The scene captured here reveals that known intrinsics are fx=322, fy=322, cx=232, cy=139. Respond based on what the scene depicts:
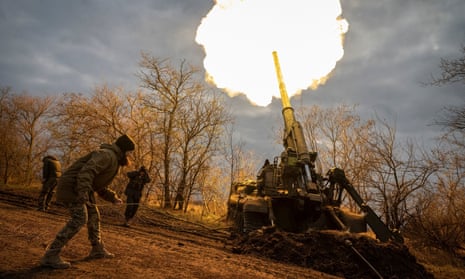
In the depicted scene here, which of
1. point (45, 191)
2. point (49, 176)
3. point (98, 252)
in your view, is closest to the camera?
point (98, 252)

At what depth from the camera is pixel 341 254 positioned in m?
8.06

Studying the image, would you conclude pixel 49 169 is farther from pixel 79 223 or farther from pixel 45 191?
pixel 79 223

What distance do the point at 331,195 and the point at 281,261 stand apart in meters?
5.06

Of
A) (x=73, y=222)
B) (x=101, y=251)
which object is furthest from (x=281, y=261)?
(x=73, y=222)

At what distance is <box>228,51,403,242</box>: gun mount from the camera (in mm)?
11078

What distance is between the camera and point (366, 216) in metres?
10.7

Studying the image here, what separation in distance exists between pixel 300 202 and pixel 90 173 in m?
8.14

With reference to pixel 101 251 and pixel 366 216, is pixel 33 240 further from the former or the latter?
pixel 366 216

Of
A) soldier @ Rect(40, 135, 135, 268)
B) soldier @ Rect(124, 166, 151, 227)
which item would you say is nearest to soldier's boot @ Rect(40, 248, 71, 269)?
soldier @ Rect(40, 135, 135, 268)

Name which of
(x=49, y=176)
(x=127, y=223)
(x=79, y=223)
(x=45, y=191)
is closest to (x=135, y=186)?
(x=127, y=223)

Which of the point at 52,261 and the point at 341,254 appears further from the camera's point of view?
the point at 341,254

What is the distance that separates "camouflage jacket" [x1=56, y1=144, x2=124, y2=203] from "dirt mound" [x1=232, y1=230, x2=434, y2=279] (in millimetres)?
4643

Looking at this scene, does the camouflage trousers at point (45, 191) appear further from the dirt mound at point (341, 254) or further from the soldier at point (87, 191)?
the soldier at point (87, 191)

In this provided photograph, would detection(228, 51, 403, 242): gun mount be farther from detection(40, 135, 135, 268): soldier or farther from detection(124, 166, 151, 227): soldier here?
detection(40, 135, 135, 268): soldier
